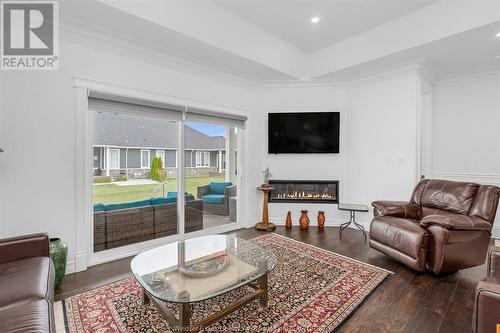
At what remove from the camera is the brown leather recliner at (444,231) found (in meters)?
2.53

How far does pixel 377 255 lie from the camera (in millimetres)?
3258

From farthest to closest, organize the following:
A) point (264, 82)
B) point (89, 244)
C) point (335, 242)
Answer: point (264, 82) < point (335, 242) < point (89, 244)

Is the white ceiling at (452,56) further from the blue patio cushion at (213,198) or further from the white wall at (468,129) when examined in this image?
the blue patio cushion at (213,198)

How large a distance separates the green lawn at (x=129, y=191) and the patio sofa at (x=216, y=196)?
304 mm

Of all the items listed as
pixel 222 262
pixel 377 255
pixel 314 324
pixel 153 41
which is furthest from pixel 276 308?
pixel 153 41

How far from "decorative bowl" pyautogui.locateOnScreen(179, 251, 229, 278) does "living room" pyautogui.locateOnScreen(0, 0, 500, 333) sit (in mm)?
22

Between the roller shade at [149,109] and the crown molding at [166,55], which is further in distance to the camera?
the roller shade at [149,109]

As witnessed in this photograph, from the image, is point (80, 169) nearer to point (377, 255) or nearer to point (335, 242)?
point (335, 242)

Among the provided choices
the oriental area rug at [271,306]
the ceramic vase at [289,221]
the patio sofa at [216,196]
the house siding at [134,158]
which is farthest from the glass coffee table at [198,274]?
the ceramic vase at [289,221]

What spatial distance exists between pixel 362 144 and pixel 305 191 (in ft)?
4.55

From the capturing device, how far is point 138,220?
342 cm

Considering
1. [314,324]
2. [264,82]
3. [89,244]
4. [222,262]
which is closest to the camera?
[314,324]

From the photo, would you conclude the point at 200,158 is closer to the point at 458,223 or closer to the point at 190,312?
the point at 190,312

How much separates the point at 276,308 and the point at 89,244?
2.31 meters
